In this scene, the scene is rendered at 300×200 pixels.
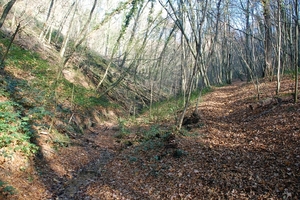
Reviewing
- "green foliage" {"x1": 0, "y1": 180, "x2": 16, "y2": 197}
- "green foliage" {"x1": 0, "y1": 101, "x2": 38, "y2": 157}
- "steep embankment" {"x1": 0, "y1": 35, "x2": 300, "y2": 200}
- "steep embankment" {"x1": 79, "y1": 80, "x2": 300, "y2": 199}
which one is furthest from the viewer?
"green foliage" {"x1": 0, "y1": 101, "x2": 38, "y2": 157}

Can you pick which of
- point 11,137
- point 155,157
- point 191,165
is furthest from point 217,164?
point 11,137

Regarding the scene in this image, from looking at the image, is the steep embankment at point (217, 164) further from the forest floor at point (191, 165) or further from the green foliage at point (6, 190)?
the green foliage at point (6, 190)

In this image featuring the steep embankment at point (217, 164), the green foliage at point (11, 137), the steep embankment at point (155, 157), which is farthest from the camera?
the green foliage at point (11, 137)

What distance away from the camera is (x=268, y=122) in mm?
7453

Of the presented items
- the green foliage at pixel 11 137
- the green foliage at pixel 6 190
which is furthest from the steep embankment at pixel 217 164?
the green foliage at pixel 11 137

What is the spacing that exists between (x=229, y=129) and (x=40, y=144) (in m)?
6.26

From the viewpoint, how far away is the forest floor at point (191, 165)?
4.70m

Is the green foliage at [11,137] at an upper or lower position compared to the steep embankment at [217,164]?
upper

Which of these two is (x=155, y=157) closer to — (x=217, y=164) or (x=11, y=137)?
(x=217, y=164)

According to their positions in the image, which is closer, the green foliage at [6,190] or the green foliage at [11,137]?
the green foliage at [6,190]

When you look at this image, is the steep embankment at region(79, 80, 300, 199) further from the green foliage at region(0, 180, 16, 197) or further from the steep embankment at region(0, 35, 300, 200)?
the green foliage at region(0, 180, 16, 197)

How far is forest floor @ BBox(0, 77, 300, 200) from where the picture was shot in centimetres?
470

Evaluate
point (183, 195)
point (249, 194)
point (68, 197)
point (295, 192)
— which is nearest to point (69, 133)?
point (68, 197)

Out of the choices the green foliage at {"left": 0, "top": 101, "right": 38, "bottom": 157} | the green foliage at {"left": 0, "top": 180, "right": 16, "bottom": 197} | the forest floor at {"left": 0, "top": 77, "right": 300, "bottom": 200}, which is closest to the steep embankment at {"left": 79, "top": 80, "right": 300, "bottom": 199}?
the forest floor at {"left": 0, "top": 77, "right": 300, "bottom": 200}
